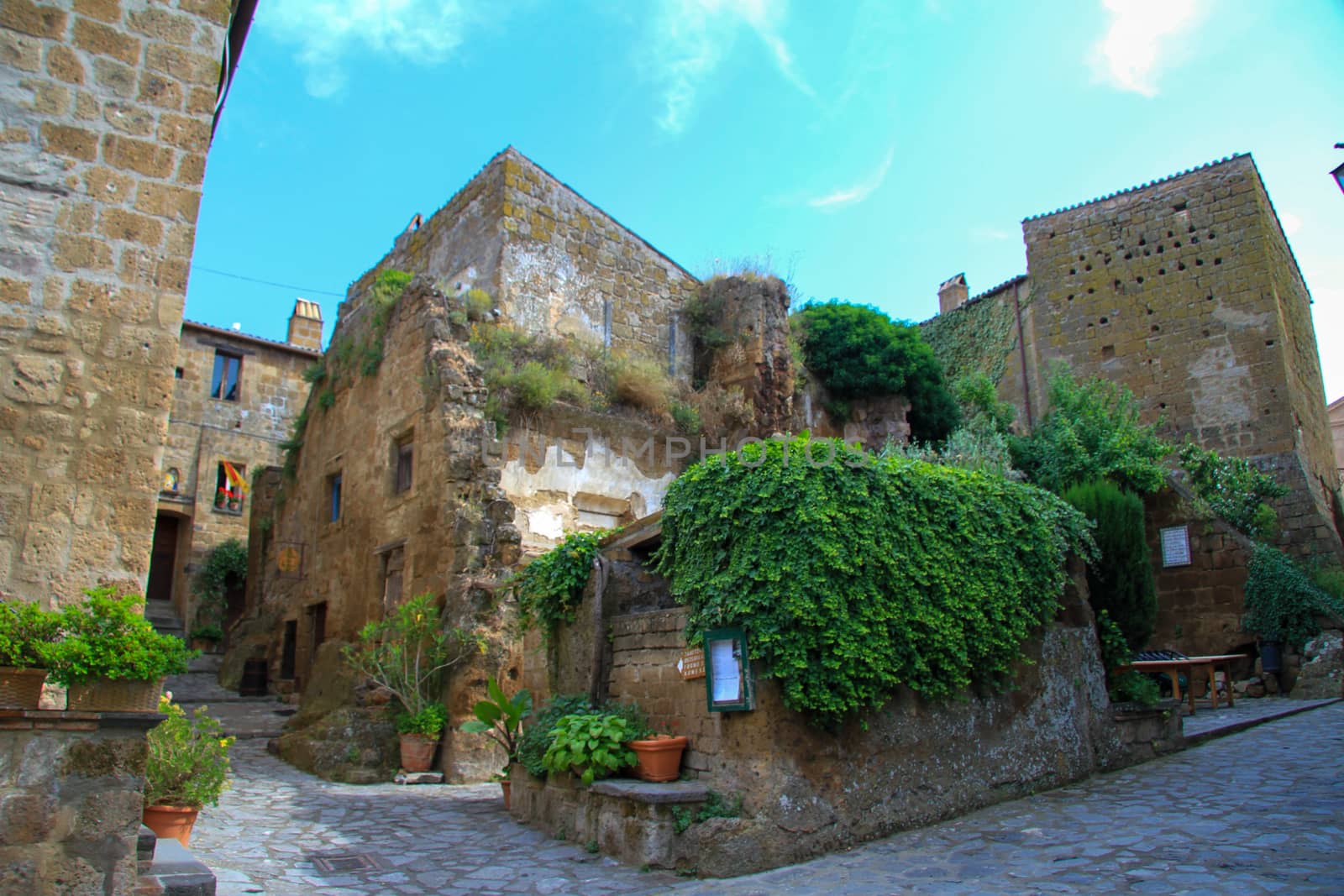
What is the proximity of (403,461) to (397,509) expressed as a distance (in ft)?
2.45

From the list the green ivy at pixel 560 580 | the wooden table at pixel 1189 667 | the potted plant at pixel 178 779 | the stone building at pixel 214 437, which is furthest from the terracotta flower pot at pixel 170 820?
the stone building at pixel 214 437

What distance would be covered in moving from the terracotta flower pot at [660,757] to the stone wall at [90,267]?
3379 mm

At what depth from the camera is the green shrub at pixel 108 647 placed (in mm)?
3961

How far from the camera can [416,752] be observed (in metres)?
9.69

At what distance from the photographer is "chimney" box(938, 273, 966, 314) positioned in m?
24.0

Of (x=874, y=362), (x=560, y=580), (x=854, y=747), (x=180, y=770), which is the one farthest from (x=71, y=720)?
(x=874, y=362)

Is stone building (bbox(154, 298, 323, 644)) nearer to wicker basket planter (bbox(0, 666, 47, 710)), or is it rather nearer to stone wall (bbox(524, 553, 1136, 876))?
stone wall (bbox(524, 553, 1136, 876))

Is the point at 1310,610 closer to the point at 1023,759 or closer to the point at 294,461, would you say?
the point at 1023,759

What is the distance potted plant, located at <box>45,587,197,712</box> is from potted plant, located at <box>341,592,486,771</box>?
5.81 m

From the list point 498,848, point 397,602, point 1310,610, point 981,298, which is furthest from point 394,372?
point 981,298

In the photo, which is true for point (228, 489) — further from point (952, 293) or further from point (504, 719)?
point (952, 293)

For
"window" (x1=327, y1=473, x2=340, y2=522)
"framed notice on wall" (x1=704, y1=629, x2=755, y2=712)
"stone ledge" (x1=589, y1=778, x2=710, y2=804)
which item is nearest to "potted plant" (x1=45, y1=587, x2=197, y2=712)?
"stone ledge" (x1=589, y1=778, x2=710, y2=804)

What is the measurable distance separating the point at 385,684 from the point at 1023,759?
6.44m

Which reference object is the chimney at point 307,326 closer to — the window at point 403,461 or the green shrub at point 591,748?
the window at point 403,461
